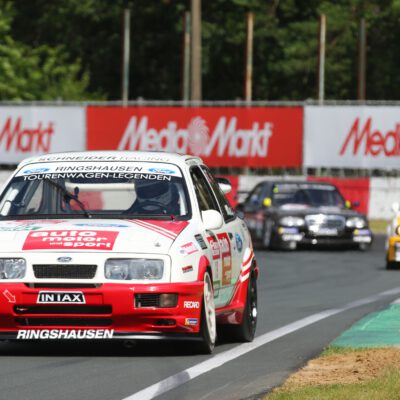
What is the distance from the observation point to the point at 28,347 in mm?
12531

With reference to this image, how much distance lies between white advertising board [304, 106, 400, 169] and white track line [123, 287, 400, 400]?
21.0 m

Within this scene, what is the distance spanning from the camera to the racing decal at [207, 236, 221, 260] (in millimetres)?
12211

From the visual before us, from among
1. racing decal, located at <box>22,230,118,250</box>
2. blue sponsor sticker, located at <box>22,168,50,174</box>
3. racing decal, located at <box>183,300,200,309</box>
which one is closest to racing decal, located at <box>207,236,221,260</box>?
racing decal, located at <box>183,300,200,309</box>

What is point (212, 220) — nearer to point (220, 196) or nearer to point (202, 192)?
point (202, 192)

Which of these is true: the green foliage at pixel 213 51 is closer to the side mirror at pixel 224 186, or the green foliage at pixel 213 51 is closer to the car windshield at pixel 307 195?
the car windshield at pixel 307 195

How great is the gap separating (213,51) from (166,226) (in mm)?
52108

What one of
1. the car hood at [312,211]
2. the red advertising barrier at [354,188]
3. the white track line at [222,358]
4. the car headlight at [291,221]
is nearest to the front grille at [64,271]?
the white track line at [222,358]

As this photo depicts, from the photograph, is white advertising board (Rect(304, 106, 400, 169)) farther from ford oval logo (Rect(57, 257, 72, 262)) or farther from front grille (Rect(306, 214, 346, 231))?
ford oval logo (Rect(57, 257, 72, 262))

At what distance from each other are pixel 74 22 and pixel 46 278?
5816 cm

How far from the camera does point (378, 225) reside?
124 feet

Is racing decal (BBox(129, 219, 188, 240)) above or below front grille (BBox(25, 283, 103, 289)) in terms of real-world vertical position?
Result: above

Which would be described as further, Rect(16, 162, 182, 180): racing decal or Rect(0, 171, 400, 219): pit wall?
Rect(0, 171, 400, 219): pit wall

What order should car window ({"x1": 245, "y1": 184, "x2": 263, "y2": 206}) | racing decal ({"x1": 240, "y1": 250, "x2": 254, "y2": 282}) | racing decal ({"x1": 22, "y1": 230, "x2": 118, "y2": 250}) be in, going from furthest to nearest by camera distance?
car window ({"x1": 245, "y1": 184, "x2": 263, "y2": 206})
racing decal ({"x1": 240, "y1": 250, "x2": 254, "y2": 282})
racing decal ({"x1": 22, "y1": 230, "x2": 118, "y2": 250})

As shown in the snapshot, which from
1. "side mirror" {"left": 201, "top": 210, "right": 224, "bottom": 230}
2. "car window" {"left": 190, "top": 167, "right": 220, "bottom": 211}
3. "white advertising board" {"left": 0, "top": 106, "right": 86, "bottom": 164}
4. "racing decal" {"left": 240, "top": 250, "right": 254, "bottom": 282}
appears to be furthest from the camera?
"white advertising board" {"left": 0, "top": 106, "right": 86, "bottom": 164}
